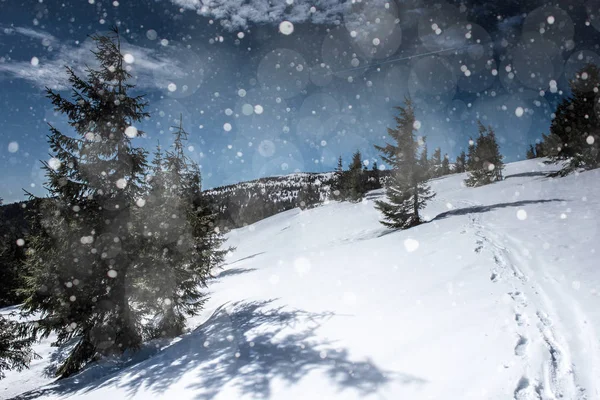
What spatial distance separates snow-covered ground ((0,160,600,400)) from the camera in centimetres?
381

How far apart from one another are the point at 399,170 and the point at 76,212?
1659 centimetres

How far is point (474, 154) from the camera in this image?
36.6m

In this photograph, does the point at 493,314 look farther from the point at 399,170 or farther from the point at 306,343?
the point at 399,170

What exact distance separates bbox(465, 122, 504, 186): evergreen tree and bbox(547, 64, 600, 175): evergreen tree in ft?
39.0

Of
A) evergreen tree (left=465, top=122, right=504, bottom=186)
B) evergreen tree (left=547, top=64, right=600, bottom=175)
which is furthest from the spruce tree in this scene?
evergreen tree (left=547, top=64, right=600, bottom=175)

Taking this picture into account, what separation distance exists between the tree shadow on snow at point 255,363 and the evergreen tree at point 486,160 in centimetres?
3747

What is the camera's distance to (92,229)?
841 centimetres

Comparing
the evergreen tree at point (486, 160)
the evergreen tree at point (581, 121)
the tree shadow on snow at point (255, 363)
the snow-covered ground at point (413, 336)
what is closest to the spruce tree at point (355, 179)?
the evergreen tree at point (486, 160)

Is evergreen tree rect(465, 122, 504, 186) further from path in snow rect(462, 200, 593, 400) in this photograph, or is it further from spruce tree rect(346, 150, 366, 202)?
path in snow rect(462, 200, 593, 400)

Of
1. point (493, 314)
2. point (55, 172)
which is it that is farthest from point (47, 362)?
point (493, 314)

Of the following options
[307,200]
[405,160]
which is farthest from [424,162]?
[307,200]

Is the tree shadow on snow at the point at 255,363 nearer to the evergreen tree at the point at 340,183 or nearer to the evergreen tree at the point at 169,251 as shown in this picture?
the evergreen tree at the point at 169,251

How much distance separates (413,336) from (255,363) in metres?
2.91

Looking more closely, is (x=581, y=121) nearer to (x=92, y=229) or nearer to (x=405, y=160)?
(x=405, y=160)
